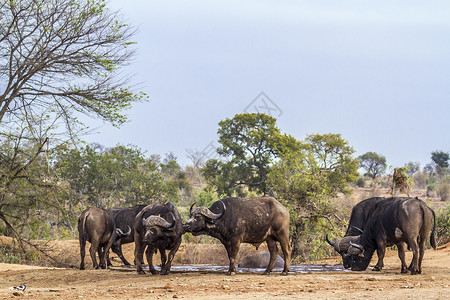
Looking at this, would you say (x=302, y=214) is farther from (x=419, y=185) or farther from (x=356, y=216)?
(x=419, y=185)

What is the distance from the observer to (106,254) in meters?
17.5

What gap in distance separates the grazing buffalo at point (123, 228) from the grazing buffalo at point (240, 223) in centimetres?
550

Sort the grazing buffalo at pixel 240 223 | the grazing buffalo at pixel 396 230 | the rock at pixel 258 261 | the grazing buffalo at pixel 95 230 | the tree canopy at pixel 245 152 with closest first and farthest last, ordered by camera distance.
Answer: the grazing buffalo at pixel 240 223 < the grazing buffalo at pixel 396 230 < the grazing buffalo at pixel 95 230 < the rock at pixel 258 261 < the tree canopy at pixel 245 152

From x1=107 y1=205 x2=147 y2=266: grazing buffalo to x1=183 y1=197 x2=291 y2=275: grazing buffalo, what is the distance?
5.50 metres

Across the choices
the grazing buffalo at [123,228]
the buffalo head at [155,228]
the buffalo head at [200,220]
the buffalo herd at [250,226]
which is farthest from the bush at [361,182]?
the buffalo head at [155,228]

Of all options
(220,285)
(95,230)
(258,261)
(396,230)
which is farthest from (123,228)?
(396,230)

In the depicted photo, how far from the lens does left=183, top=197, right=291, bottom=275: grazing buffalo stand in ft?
44.1

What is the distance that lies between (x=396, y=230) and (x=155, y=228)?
5920 millimetres

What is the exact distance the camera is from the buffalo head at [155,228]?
13430 millimetres

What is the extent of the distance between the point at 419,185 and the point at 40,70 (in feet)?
176

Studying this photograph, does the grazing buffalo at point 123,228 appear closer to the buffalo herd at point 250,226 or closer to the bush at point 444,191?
the buffalo herd at point 250,226

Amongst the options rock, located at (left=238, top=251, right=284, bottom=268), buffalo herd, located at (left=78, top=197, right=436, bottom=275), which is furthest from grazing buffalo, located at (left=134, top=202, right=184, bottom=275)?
rock, located at (left=238, top=251, right=284, bottom=268)

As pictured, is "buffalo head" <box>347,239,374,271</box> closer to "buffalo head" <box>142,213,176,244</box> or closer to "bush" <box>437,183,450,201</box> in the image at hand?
"buffalo head" <box>142,213,176,244</box>

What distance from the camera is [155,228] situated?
44.3 ft
